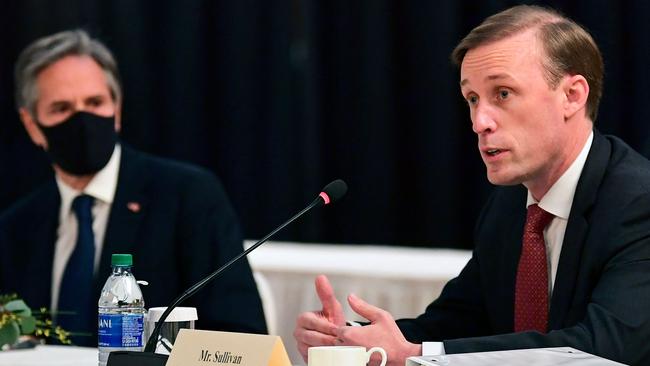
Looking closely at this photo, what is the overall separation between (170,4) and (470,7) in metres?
1.28

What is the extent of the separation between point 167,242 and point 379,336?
4.81ft

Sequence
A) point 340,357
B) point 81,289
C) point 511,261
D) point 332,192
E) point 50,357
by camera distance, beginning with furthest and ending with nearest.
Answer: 1. point 81,289
2. point 50,357
3. point 511,261
4. point 332,192
5. point 340,357

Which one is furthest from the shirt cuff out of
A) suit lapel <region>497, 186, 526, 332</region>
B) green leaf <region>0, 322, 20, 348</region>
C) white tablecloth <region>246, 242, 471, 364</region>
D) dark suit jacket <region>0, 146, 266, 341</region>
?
white tablecloth <region>246, 242, 471, 364</region>

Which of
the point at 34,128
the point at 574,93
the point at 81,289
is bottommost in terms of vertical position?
the point at 81,289

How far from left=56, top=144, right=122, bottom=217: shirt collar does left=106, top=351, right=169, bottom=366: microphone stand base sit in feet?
5.05

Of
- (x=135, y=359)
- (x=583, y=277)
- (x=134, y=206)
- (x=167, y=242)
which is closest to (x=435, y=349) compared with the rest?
(x=583, y=277)

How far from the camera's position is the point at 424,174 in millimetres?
4117

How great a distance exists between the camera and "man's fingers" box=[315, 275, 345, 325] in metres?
2.22

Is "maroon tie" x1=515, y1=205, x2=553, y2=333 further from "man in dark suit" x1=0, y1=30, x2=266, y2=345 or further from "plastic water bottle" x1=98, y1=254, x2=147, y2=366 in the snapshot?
"man in dark suit" x1=0, y1=30, x2=266, y2=345

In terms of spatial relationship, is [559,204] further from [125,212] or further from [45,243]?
[45,243]

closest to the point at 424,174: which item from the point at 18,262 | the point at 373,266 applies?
the point at 373,266

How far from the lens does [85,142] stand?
3.51m

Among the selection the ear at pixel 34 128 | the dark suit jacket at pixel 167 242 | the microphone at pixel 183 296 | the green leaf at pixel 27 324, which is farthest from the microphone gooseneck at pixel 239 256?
the ear at pixel 34 128

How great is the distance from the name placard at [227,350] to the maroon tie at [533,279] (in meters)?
0.74
